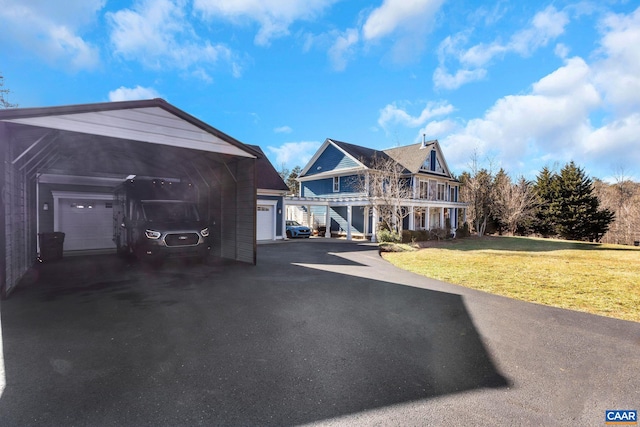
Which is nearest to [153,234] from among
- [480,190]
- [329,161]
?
[329,161]

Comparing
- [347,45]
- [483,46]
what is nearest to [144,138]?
[347,45]

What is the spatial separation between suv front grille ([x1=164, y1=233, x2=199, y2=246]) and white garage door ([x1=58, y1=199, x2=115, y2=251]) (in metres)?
7.32

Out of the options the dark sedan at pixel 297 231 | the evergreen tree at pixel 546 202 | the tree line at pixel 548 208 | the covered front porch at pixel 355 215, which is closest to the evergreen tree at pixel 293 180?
the covered front porch at pixel 355 215

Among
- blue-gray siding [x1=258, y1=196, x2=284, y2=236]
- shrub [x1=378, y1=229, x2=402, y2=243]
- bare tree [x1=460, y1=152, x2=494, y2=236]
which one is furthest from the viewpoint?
bare tree [x1=460, y1=152, x2=494, y2=236]

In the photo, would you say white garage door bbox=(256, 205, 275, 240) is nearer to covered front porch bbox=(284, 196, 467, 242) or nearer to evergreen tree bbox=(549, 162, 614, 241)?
covered front porch bbox=(284, 196, 467, 242)

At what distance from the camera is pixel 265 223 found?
1800cm

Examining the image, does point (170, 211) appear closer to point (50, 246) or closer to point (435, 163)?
point (50, 246)

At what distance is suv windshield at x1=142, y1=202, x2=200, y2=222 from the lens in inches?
353

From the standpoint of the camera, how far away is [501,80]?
1423 cm

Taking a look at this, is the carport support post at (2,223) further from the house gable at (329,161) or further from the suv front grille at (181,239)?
the house gable at (329,161)

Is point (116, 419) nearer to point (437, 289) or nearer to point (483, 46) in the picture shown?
point (437, 289)

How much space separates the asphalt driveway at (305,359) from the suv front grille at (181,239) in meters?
2.34

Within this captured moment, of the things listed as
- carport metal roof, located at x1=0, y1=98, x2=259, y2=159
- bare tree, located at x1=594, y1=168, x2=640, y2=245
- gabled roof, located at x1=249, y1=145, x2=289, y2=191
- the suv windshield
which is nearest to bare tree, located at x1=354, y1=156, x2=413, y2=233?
gabled roof, located at x1=249, y1=145, x2=289, y2=191

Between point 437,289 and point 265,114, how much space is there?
19.4 metres
